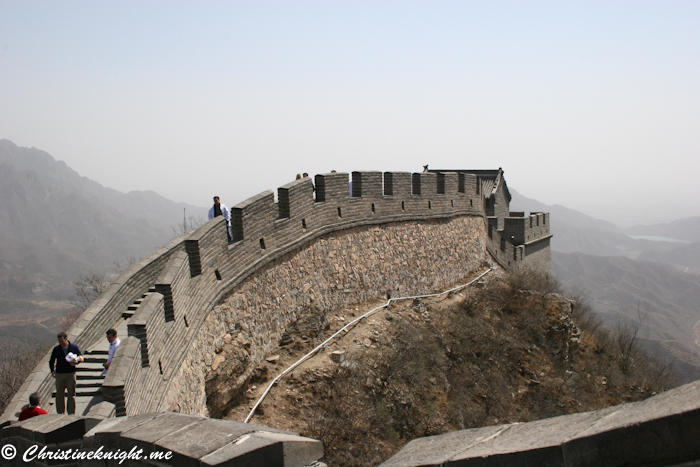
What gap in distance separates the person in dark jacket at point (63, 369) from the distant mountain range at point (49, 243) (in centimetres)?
6131

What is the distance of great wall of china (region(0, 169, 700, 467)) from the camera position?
2.77 meters

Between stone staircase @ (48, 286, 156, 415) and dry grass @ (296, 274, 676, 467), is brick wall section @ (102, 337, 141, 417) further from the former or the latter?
dry grass @ (296, 274, 676, 467)

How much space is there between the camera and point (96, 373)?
17.2 feet

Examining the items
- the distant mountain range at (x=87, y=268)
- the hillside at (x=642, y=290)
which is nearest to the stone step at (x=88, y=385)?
the distant mountain range at (x=87, y=268)

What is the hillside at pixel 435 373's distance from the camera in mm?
6645

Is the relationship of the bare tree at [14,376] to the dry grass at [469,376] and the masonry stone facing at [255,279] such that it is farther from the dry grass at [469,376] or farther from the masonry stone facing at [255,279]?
the dry grass at [469,376]

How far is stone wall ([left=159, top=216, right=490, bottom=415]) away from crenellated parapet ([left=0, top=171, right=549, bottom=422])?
4 cm

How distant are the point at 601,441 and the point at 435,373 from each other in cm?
738

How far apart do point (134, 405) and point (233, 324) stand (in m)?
2.65

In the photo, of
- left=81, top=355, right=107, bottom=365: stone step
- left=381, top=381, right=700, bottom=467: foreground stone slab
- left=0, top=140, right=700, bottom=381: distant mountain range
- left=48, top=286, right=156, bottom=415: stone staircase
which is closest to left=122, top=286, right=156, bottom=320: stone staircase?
left=48, top=286, right=156, bottom=415: stone staircase

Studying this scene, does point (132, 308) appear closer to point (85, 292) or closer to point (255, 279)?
point (255, 279)

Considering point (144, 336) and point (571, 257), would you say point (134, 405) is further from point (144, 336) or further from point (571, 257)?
point (571, 257)

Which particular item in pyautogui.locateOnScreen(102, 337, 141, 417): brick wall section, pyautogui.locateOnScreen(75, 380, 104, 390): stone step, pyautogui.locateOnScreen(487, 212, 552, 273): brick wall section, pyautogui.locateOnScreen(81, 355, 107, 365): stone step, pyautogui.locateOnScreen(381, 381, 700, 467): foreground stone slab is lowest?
pyautogui.locateOnScreen(75, 380, 104, 390): stone step

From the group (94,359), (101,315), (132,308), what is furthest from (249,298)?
(94,359)
